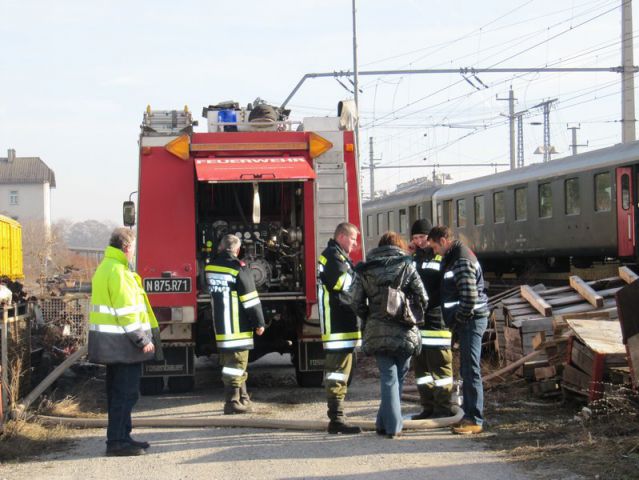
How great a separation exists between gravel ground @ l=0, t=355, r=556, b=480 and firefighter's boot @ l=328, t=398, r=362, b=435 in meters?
0.07

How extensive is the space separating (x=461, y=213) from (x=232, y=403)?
645 inches

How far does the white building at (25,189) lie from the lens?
94812 millimetres

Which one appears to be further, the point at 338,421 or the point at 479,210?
the point at 479,210

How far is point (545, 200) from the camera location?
758 inches

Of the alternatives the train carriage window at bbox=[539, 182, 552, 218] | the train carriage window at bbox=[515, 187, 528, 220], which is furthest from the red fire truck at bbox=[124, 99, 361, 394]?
the train carriage window at bbox=[515, 187, 528, 220]

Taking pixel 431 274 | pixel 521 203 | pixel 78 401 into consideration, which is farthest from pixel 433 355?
pixel 521 203

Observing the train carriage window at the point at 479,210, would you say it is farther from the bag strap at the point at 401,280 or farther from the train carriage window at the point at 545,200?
the bag strap at the point at 401,280

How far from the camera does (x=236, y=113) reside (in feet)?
37.5

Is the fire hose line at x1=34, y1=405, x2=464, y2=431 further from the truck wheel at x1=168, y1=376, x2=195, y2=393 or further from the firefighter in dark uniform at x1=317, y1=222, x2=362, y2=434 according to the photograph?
the truck wheel at x1=168, y1=376, x2=195, y2=393

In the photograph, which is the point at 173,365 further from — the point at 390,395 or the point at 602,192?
the point at 602,192

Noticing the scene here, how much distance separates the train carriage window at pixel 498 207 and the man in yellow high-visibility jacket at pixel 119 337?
600 inches

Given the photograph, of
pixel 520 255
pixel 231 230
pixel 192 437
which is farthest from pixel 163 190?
pixel 520 255

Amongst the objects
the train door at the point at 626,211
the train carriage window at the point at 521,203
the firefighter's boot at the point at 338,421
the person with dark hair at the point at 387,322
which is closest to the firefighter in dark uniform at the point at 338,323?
the firefighter's boot at the point at 338,421

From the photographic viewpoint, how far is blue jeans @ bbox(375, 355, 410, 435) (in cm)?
744
